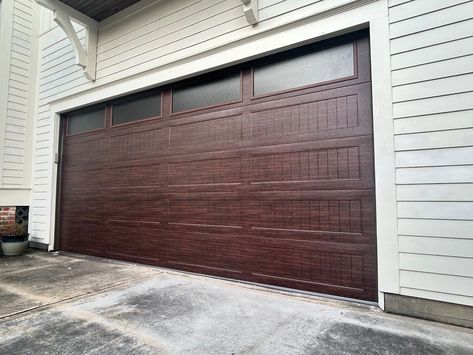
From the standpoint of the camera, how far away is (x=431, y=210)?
2.29 meters

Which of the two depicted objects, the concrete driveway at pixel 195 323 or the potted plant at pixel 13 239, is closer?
the concrete driveway at pixel 195 323

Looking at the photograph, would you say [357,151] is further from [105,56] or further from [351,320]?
[105,56]

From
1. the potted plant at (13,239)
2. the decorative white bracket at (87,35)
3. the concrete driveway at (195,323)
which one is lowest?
the concrete driveway at (195,323)

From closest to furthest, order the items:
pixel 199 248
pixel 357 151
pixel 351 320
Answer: pixel 351 320, pixel 357 151, pixel 199 248

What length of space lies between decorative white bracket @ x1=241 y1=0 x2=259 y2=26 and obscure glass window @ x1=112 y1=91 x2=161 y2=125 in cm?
166

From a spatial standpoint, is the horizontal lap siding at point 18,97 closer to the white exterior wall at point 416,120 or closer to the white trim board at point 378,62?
the white trim board at point 378,62

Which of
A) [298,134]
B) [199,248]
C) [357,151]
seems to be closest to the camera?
[357,151]

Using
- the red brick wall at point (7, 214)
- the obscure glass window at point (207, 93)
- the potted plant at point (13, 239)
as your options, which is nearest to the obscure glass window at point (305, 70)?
the obscure glass window at point (207, 93)

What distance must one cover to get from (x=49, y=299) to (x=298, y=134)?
2.90m

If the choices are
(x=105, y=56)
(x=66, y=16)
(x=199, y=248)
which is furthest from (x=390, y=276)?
(x=66, y=16)

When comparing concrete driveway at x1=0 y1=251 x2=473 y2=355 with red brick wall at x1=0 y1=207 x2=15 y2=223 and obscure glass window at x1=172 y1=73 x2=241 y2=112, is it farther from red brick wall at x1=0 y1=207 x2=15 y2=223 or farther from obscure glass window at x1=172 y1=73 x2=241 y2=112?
red brick wall at x1=0 y1=207 x2=15 y2=223

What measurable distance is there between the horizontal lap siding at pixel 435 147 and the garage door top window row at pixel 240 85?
0.56 meters

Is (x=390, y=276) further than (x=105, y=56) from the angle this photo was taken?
No

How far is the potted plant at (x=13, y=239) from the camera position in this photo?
4.91m
